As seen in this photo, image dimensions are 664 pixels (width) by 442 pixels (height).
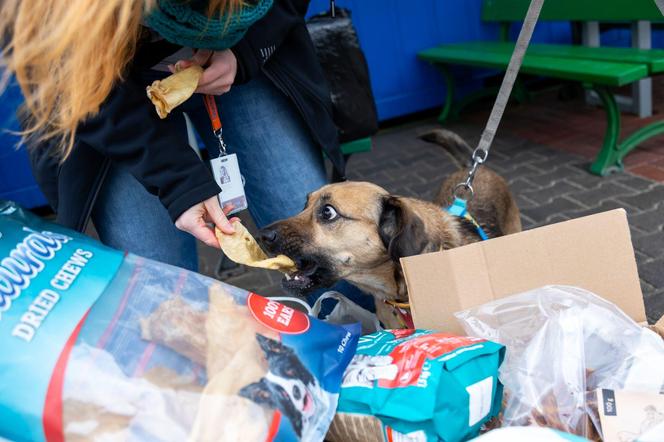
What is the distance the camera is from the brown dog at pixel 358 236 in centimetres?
235

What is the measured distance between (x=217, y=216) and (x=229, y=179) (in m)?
0.32

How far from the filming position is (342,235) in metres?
2.47

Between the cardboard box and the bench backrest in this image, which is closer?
the cardboard box

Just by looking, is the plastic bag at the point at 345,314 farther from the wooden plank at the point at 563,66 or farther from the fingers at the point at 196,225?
the wooden plank at the point at 563,66

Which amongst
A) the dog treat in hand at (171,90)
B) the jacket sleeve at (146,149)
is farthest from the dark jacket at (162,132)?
the dog treat in hand at (171,90)

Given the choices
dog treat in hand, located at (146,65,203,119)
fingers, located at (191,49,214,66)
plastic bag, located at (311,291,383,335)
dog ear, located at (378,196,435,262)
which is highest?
fingers, located at (191,49,214,66)

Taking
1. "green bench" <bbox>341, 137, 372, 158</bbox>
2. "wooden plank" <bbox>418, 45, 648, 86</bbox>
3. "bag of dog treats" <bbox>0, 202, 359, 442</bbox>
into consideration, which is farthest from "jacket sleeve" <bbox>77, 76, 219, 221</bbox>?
"wooden plank" <bbox>418, 45, 648, 86</bbox>

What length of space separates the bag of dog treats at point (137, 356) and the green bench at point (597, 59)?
3.82 meters

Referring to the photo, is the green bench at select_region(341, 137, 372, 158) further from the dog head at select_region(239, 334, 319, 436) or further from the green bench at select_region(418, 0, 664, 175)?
the dog head at select_region(239, 334, 319, 436)

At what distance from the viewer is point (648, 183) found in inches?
175

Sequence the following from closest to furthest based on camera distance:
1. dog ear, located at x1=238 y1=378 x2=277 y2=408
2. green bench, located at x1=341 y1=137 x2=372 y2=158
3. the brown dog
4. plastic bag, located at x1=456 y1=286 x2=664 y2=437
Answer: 1. dog ear, located at x1=238 y1=378 x2=277 y2=408
2. plastic bag, located at x1=456 y1=286 x2=664 y2=437
3. the brown dog
4. green bench, located at x1=341 y1=137 x2=372 y2=158

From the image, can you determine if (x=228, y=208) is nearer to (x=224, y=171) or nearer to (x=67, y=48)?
(x=224, y=171)

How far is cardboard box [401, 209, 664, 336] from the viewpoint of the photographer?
1.72 metres

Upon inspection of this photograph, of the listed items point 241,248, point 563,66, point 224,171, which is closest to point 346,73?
point 224,171
